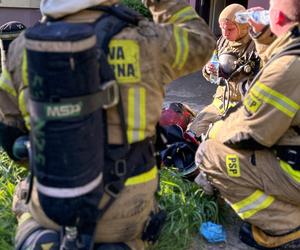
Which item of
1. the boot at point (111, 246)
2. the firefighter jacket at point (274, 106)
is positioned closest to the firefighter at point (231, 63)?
the firefighter jacket at point (274, 106)

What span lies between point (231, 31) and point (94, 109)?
9.17 feet

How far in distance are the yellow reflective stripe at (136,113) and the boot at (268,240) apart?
1.44 meters

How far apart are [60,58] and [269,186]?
1854 millimetres

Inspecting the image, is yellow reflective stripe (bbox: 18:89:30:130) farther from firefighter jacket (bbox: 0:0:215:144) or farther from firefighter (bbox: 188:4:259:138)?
firefighter (bbox: 188:4:259:138)

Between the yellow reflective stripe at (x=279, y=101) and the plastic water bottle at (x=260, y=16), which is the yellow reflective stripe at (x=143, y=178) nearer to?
the yellow reflective stripe at (x=279, y=101)

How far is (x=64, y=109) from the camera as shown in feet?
5.82

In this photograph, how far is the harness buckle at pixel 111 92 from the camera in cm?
199

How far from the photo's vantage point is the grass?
3.20m

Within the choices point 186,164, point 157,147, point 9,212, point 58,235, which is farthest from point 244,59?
point 58,235

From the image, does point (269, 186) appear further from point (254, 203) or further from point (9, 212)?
point (9, 212)

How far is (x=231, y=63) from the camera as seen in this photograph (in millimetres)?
4273

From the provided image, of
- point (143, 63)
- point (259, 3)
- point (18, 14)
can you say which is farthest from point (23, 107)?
point (18, 14)

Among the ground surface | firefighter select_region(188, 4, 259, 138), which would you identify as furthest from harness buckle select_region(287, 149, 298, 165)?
the ground surface

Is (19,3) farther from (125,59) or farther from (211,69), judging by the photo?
(125,59)
